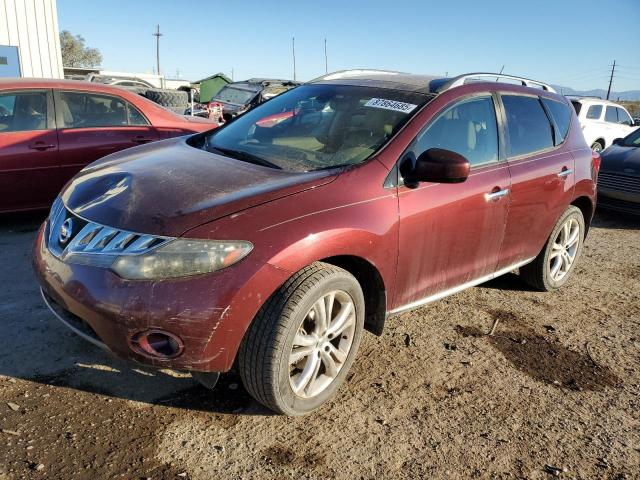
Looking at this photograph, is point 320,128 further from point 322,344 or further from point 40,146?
point 40,146

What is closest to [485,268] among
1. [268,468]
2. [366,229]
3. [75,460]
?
[366,229]

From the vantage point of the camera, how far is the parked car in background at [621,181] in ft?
24.0

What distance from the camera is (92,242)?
240 cm

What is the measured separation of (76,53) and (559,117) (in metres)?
74.1

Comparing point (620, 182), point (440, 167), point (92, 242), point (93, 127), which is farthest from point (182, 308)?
point (620, 182)

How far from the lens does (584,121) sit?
1291cm

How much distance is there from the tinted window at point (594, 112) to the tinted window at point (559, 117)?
400 inches

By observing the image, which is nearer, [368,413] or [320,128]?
[368,413]

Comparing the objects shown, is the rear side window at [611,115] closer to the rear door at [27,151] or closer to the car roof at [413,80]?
the car roof at [413,80]

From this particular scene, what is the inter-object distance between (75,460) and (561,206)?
3767 millimetres

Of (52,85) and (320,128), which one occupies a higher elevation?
(52,85)

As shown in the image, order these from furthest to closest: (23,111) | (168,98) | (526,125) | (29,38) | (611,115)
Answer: (611,115)
(29,38)
(168,98)
(23,111)
(526,125)

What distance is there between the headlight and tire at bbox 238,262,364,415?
308 mm

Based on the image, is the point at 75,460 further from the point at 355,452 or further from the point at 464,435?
the point at 464,435
